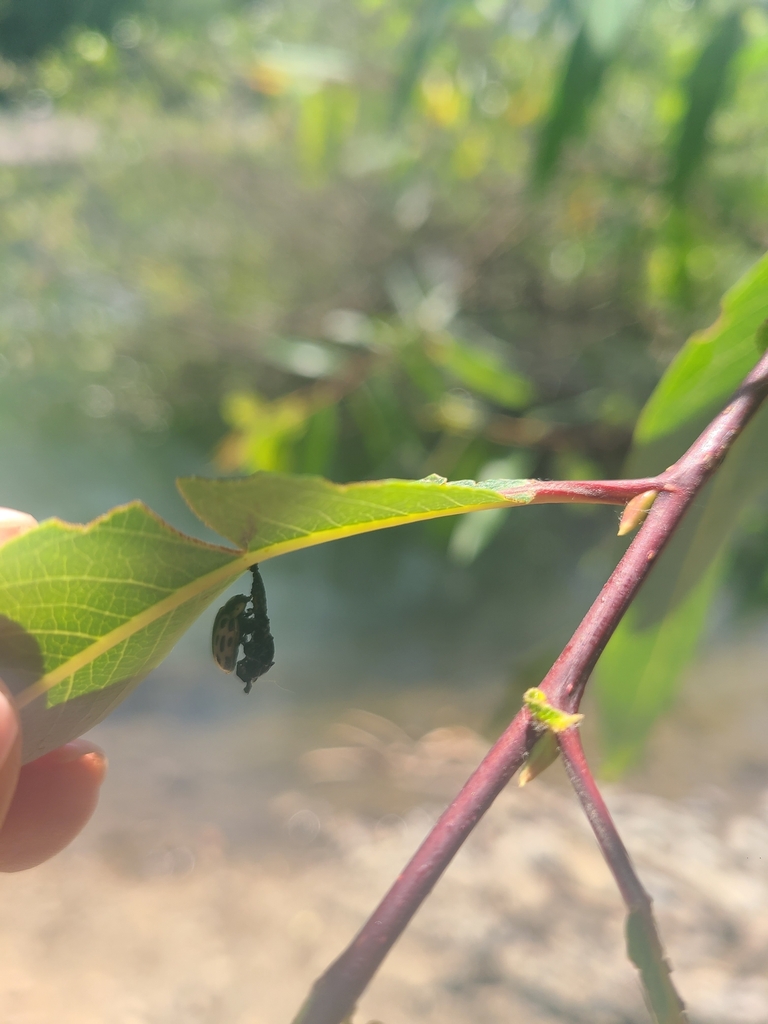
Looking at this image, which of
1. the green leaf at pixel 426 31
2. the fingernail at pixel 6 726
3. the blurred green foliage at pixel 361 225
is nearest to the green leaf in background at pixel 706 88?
the blurred green foliage at pixel 361 225

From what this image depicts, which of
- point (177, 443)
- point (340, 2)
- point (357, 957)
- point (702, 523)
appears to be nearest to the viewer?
point (357, 957)

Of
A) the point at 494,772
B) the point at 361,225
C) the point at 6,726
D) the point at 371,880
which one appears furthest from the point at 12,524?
the point at 361,225

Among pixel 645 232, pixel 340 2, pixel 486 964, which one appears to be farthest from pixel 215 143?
pixel 486 964

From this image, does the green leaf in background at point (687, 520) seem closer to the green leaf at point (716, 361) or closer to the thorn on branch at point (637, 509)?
the green leaf at point (716, 361)

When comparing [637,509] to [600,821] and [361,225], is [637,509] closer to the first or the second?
[600,821]

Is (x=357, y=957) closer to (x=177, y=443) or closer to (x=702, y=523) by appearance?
(x=702, y=523)
